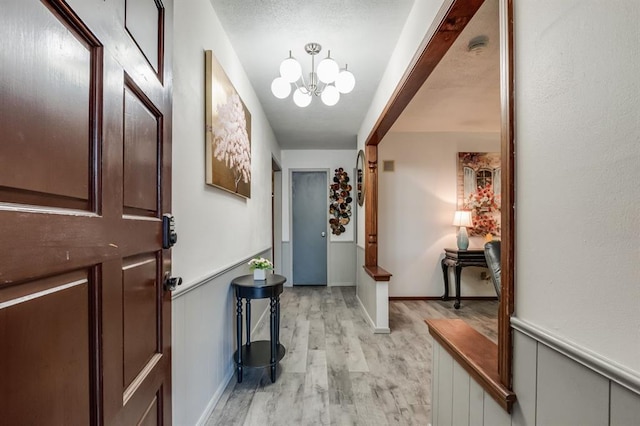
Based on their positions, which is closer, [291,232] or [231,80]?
[231,80]

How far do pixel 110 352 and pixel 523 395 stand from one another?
103 cm

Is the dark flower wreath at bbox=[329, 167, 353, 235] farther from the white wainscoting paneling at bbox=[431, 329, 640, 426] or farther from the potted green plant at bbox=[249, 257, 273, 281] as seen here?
the white wainscoting paneling at bbox=[431, 329, 640, 426]

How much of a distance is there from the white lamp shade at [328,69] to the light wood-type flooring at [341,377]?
2.09 meters

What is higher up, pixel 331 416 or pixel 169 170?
pixel 169 170

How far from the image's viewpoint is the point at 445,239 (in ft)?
15.2

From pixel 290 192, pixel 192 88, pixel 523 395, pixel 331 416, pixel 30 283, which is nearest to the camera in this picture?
pixel 30 283

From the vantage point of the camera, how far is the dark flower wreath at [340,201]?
5.55 meters

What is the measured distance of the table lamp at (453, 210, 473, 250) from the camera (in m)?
4.34

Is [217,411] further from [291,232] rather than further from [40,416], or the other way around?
[291,232]

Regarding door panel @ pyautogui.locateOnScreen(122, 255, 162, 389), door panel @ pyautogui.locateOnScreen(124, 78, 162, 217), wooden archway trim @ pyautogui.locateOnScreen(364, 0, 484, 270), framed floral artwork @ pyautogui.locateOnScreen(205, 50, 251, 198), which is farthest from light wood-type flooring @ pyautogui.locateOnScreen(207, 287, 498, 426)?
door panel @ pyautogui.locateOnScreen(124, 78, 162, 217)

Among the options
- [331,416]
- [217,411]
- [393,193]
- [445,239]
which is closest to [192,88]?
[217,411]

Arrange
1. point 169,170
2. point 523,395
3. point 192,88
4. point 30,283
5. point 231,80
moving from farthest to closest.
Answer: point 231,80 → point 192,88 → point 169,170 → point 523,395 → point 30,283

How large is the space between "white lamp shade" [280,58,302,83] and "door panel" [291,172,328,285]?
3468mm

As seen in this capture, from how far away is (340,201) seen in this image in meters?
5.56
